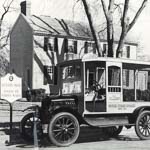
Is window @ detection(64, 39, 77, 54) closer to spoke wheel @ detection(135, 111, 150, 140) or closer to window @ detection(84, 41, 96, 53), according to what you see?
window @ detection(84, 41, 96, 53)

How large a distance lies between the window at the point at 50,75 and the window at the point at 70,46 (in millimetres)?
2805

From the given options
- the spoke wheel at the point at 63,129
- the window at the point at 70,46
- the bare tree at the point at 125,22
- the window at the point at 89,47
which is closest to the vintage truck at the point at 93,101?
the spoke wheel at the point at 63,129

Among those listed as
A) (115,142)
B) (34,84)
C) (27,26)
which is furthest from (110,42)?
(27,26)

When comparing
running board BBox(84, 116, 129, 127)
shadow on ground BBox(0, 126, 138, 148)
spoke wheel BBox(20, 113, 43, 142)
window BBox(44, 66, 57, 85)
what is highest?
window BBox(44, 66, 57, 85)

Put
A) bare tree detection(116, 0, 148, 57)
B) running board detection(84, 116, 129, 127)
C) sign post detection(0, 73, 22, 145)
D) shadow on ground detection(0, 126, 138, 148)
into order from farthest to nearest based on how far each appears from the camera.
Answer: bare tree detection(116, 0, 148, 57) → shadow on ground detection(0, 126, 138, 148) → running board detection(84, 116, 129, 127) → sign post detection(0, 73, 22, 145)

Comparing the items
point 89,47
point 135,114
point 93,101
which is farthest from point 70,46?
point 93,101

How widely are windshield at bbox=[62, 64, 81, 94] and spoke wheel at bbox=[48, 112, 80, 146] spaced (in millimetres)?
995

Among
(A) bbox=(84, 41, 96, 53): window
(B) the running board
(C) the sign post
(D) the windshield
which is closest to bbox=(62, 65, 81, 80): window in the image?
(D) the windshield

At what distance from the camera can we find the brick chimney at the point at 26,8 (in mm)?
39250

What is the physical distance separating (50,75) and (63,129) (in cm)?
2728

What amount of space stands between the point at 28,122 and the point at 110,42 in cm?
1053

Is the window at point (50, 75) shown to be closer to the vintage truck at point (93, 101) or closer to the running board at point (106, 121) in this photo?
the vintage truck at point (93, 101)

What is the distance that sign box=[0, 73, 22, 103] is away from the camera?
9797 mm

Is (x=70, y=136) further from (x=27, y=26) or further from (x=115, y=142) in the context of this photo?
(x=27, y=26)
